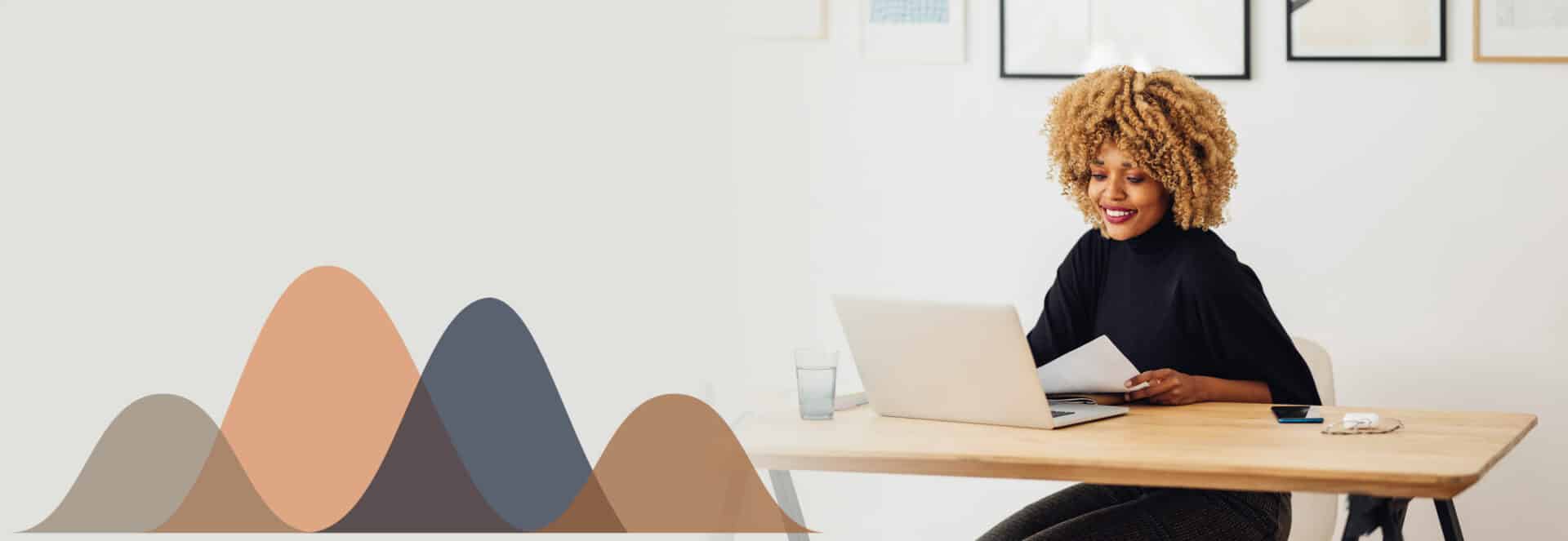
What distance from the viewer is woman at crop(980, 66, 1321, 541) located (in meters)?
1.92

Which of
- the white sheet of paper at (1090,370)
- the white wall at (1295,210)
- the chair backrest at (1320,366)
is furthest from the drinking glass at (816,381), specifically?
the white wall at (1295,210)

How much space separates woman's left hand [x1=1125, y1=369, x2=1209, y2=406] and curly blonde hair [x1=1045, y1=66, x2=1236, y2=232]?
0.92 ft

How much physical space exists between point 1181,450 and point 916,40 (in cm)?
151

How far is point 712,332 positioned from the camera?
2916 millimetres

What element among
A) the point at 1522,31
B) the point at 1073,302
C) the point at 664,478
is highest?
the point at 1522,31

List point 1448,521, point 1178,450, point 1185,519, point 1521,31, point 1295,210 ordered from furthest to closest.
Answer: point 1295,210
point 1521,31
point 1448,521
point 1185,519
point 1178,450

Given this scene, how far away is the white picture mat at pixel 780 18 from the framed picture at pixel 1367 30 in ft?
2.99

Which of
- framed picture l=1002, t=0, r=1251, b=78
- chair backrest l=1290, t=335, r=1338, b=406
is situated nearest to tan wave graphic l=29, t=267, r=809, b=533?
chair backrest l=1290, t=335, r=1338, b=406

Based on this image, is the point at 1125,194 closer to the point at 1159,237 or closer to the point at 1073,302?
the point at 1159,237

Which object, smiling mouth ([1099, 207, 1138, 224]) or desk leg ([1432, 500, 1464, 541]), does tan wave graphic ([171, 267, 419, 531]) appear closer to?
smiling mouth ([1099, 207, 1138, 224])

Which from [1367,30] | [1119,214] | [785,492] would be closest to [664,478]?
[785,492]

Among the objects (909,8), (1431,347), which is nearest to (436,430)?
(909,8)

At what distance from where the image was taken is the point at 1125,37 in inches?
107

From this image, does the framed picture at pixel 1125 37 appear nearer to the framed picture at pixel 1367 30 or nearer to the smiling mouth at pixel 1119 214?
the framed picture at pixel 1367 30
